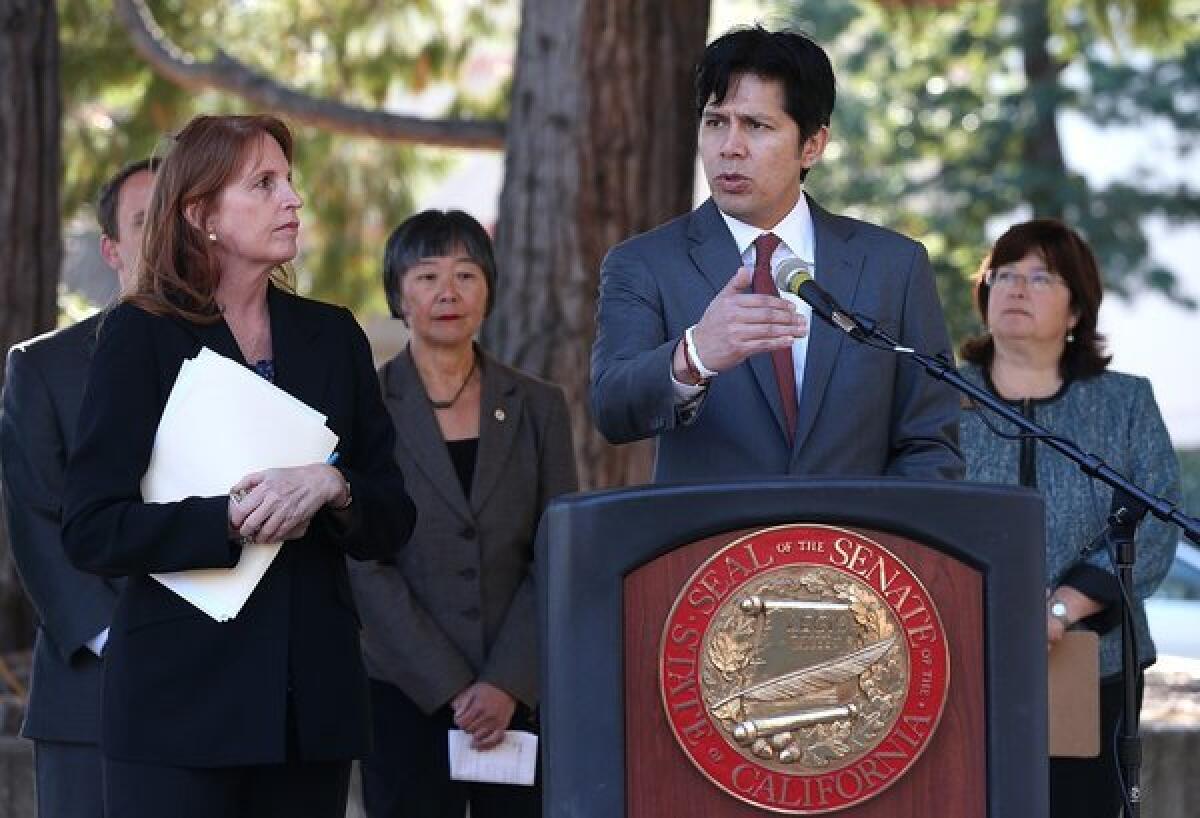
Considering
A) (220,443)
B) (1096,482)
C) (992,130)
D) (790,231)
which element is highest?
(992,130)

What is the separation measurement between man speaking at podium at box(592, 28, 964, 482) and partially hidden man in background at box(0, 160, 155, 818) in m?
1.11

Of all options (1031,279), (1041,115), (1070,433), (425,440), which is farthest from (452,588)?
(1041,115)

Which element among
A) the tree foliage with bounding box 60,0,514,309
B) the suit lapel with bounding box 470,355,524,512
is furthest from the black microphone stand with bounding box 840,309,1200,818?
the tree foliage with bounding box 60,0,514,309

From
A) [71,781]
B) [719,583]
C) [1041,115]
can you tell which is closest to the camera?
[719,583]

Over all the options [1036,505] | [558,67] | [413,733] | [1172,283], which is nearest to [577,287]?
[558,67]

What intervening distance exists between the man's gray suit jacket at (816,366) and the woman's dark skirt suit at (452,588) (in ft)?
3.95

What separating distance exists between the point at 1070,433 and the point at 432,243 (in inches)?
57.1

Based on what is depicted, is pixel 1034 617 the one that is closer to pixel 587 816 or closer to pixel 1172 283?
pixel 587 816

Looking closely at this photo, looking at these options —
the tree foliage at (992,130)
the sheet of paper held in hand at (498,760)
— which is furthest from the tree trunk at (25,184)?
the tree foliage at (992,130)

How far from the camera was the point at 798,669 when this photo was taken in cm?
281

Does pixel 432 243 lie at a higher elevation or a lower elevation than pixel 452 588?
higher

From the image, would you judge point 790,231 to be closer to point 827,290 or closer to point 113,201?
point 827,290

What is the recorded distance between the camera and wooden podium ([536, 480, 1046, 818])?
2803 millimetres

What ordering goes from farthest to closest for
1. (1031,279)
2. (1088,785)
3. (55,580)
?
(1031,279) → (1088,785) → (55,580)
